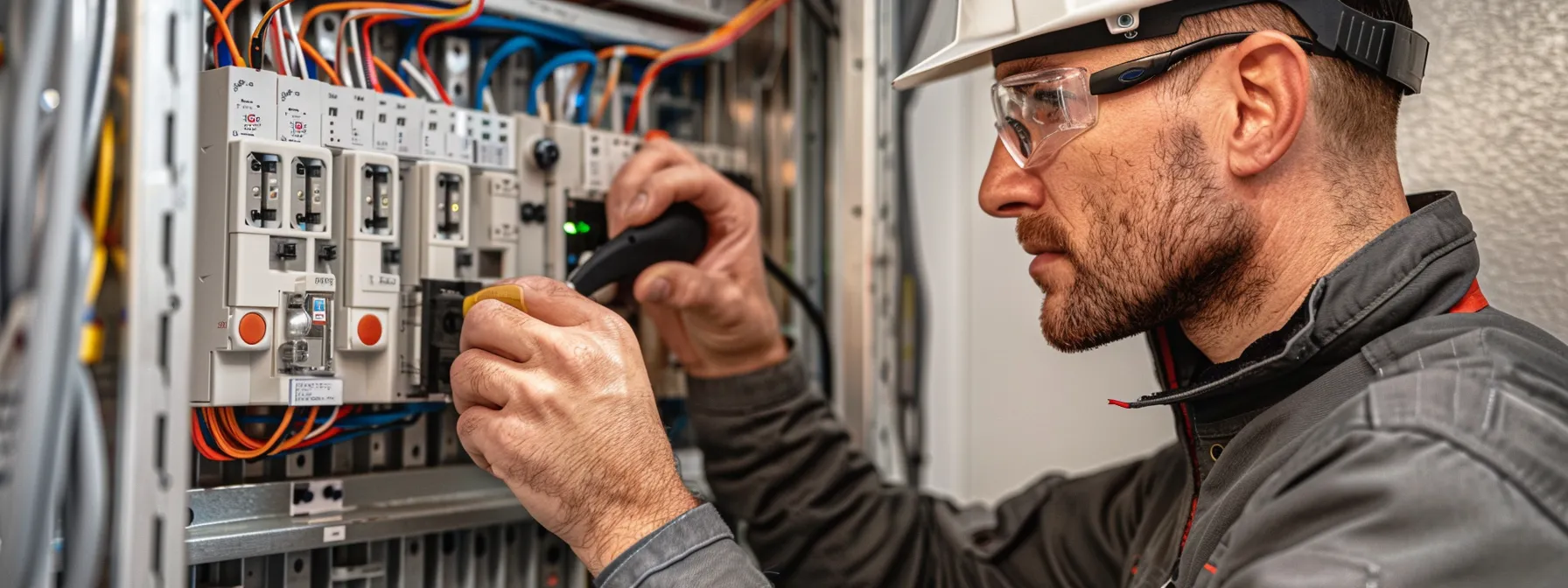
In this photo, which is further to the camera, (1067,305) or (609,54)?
(609,54)

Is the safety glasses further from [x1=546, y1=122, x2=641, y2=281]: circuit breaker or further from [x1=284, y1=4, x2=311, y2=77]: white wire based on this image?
[x1=284, y1=4, x2=311, y2=77]: white wire

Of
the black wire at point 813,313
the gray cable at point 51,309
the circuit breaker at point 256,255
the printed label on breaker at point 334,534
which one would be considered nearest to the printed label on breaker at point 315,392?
the circuit breaker at point 256,255

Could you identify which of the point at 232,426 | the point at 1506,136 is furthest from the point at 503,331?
the point at 1506,136

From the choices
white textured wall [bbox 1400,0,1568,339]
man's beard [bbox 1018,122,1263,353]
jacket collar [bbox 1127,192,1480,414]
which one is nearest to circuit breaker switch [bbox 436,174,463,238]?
man's beard [bbox 1018,122,1263,353]

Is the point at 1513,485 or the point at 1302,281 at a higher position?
the point at 1302,281

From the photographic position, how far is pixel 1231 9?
108 cm

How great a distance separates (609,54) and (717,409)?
0.50 m

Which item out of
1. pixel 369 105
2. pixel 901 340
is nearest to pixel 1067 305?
pixel 901 340

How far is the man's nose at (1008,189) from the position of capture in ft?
3.98

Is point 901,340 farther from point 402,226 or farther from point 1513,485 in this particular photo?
point 1513,485

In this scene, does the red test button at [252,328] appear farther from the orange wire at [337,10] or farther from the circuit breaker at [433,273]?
the orange wire at [337,10]

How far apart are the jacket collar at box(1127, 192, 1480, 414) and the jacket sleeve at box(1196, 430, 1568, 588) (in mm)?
187

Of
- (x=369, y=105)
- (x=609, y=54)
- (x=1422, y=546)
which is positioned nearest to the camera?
(x=1422, y=546)

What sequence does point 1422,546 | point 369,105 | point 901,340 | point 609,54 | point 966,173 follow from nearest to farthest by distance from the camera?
1. point 1422,546
2. point 369,105
3. point 609,54
4. point 901,340
5. point 966,173
